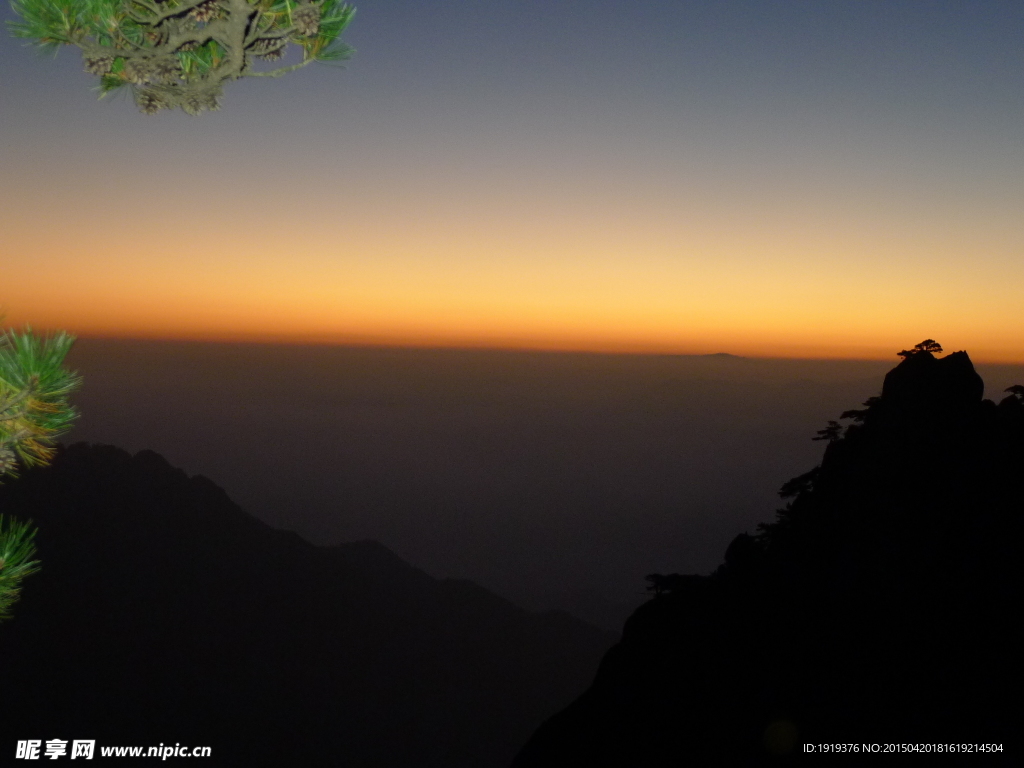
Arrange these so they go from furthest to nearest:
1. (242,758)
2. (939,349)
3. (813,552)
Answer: (242,758) < (939,349) < (813,552)

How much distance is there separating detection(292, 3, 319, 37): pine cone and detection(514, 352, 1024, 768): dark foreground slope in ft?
63.1

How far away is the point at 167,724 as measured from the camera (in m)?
136

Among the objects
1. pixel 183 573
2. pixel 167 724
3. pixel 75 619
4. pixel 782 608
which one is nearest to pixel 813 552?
pixel 782 608

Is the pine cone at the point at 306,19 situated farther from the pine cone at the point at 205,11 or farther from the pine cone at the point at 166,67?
the pine cone at the point at 166,67

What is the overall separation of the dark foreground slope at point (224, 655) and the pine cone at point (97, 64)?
159 metres

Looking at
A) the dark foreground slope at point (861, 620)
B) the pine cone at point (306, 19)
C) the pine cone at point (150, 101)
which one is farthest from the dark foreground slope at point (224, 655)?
the pine cone at point (306, 19)

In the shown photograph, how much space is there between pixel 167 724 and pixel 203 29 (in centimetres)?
17455

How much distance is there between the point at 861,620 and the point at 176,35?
2336 cm

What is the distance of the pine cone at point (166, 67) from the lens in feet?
13.5

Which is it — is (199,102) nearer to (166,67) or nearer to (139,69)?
(166,67)

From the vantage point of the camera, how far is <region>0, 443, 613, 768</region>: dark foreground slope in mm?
134375

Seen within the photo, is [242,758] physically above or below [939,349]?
below

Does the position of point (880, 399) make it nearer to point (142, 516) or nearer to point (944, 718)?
point (944, 718)

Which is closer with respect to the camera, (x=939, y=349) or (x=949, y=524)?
(x=949, y=524)
